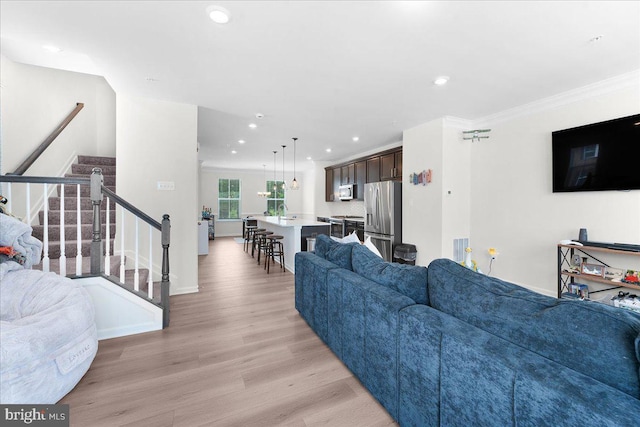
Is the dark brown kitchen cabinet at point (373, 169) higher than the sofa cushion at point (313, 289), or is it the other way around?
the dark brown kitchen cabinet at point (373, 169)

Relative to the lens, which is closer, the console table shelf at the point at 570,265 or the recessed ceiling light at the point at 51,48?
the recessed ceiling light at the point at 51,48

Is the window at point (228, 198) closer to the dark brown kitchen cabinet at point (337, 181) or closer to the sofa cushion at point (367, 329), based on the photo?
the dark brown kitchen cabinet at point (337, 181)

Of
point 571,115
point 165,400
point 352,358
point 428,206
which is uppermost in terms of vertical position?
point 571,115

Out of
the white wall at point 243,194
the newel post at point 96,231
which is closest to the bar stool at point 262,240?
the newel post at point 96,231

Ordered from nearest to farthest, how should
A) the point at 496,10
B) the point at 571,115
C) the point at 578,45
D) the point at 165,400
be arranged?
the point at 165,400 → the point at 496,10 → the point at 578,45 → the point at 571,115

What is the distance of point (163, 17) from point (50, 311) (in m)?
2.22

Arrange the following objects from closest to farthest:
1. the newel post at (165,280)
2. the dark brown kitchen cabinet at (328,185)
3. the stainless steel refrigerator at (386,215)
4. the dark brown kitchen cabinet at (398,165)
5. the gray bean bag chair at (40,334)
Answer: the gray bean bag chair at (40,334)
the newel post at (165,280)
the stainless steel refrigerator at (386,215)
the dark brown kitchen cabinet at (398,165)
the dark brown kitchen cabinet at (328,185)

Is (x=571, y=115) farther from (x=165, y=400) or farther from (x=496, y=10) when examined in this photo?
(x=165, y=400)

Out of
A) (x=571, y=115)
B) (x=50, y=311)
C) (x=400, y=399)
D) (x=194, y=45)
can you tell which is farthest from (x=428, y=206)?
(x=50, y=311)

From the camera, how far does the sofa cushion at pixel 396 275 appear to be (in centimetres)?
160

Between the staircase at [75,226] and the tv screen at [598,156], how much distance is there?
5.13 meters

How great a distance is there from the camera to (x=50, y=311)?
1.80 metres

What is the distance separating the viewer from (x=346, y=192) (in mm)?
7289

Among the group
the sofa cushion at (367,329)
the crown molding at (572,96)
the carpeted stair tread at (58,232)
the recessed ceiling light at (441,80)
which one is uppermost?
the recessed ceiling light at (441,80)
